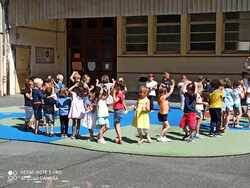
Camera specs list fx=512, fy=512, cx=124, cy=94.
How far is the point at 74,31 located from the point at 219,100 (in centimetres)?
1862

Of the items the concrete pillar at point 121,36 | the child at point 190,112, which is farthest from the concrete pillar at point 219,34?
the child at point 190,112

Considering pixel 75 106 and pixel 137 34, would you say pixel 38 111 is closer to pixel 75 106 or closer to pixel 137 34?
pixel 75 106

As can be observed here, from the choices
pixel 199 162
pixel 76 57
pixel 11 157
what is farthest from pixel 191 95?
pixel 76 57

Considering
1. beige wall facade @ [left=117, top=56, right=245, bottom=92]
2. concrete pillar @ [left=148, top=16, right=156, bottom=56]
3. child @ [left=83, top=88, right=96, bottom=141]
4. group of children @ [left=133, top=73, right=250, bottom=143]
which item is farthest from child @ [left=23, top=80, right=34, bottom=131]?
concrete pillar @ [left=148, top=16, right=156, bottom=56]

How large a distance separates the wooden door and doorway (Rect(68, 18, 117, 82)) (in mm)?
3791

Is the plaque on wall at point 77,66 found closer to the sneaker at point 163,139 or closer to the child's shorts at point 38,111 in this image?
the child's shorts at point 38,111

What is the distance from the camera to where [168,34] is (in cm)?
2812

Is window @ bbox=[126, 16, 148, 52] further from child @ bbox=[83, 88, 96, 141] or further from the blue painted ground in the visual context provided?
child @ bbox=[83, 88, 96, 141]

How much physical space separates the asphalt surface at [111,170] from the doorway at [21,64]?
50.9 ft

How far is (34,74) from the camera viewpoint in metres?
27.7

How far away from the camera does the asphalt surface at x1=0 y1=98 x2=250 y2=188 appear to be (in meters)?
8.13

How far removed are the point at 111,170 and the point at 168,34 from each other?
64.7ft

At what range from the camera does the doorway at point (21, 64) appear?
26.4 m

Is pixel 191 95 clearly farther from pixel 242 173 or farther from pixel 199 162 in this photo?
pixel 242 173
